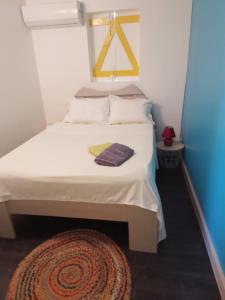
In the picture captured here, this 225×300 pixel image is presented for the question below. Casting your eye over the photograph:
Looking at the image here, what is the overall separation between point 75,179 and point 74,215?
0.32 metres

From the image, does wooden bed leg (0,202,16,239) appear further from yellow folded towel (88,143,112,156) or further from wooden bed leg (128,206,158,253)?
wooden bed leg (128,206,158,253)

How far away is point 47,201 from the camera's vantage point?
155 centimetres

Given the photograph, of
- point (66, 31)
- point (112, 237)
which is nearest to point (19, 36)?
point (66, 31)

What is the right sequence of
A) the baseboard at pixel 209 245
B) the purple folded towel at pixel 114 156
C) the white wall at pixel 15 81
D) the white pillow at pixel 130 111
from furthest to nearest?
the white pillow at pixel 130 111 < the white wall at pixel 15 81 < the purple folded towel at pixel 114 156 < the baseboard at pixel 209 245

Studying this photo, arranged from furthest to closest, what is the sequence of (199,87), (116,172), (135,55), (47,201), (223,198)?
1. (135,55)
2. (199,87)
3. (47,201)
4. (116,172)
5. (223,198)

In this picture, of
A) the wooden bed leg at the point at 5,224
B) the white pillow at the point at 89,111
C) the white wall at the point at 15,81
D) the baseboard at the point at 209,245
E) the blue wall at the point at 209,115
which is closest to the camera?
the baseboard at the point at 209,245

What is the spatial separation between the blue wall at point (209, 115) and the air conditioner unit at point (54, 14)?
1373mm

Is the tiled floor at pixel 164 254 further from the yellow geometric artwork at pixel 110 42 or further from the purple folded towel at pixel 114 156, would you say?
the yellow geometric artwork at pixel 110 42

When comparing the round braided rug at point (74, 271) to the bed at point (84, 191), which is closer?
the round braided rug at point (74, 271)

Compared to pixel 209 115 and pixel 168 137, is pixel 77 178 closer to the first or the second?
pixel 209 115

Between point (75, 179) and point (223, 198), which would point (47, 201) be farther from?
point (223, 198)

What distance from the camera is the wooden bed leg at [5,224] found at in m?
1.63

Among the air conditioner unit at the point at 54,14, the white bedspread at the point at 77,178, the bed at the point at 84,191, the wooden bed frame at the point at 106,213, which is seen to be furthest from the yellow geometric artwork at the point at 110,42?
the wooden bed frame at the point at 106,213

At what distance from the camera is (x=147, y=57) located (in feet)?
8.77
